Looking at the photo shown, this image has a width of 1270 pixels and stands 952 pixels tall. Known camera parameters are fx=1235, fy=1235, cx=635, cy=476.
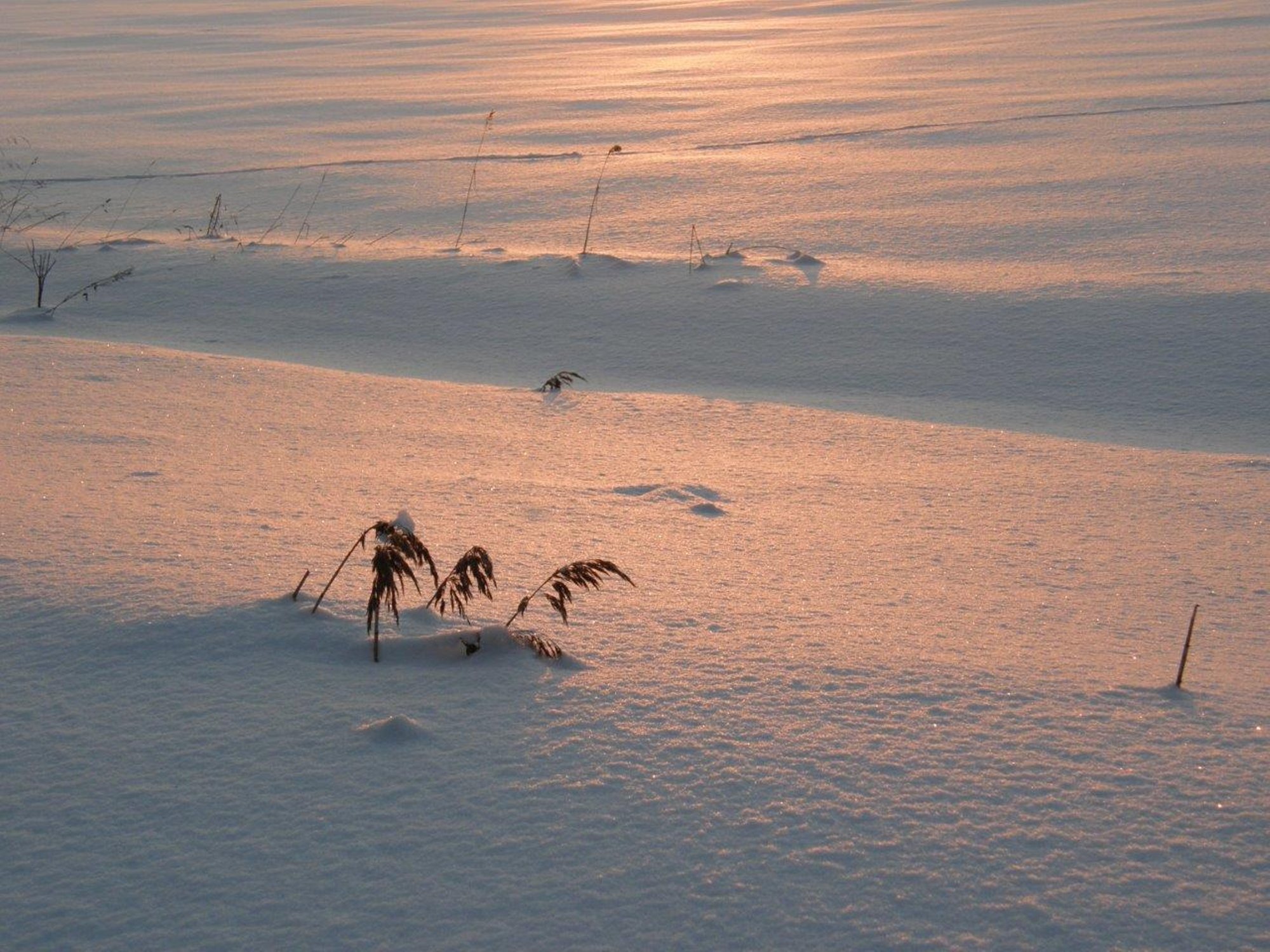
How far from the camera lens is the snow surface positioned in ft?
4.62

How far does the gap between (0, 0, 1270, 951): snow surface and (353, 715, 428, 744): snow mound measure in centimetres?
1

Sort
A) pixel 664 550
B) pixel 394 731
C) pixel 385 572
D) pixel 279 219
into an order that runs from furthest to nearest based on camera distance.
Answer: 1. pixel 279 219
2. pixel 664 550
3. pixel 385 572
4. pixel 394 731

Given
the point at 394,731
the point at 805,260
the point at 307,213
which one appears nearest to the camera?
the point at 394,731

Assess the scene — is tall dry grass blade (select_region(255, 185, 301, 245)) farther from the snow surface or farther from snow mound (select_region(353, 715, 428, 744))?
snow mound (select_region(353, 715, 428, 744))

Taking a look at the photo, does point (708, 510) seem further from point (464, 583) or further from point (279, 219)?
point (279, 219)

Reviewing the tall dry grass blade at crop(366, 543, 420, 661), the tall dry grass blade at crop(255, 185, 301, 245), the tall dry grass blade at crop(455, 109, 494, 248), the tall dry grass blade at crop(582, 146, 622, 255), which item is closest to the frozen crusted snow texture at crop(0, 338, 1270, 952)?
Answer: the tall dry grass blade at crop(366, 543, 420, 661)

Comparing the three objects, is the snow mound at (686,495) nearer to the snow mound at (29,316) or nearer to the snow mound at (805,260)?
the snow mound at (805,260)

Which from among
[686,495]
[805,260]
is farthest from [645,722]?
[805,260]

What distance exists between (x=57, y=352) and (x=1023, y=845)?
367 centimetres

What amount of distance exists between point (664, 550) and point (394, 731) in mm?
929

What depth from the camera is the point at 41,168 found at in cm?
816

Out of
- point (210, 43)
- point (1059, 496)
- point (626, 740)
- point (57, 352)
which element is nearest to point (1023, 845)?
point (626, 740)

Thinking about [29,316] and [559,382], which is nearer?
[559,382]

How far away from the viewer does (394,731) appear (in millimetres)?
1670
